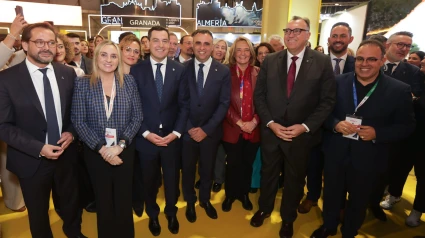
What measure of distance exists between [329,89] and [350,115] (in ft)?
0.93

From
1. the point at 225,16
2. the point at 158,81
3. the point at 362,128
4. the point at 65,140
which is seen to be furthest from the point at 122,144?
the point at 225,16

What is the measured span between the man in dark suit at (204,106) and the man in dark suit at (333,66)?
1.17 m

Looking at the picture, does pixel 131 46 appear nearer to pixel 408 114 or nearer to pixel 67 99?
pixel 67 99

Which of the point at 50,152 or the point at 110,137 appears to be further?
the point at 110,137

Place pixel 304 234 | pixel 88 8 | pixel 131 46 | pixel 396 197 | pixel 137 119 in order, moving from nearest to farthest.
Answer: pixel 137 119 → pixel 304 234 → pixel 131 46 → pixel 396 197 → pixel 88 8

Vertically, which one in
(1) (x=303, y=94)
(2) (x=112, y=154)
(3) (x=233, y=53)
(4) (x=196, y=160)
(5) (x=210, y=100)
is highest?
(3) (x=233, y=53)

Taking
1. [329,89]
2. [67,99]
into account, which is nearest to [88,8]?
[67,99]

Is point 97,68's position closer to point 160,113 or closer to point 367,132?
point 160,113

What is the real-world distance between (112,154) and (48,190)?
2.05 ft

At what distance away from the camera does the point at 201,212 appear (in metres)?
2.96

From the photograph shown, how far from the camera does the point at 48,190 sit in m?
2.08

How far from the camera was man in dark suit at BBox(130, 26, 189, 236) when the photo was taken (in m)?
2.36

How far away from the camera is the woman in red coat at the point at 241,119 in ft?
9.23

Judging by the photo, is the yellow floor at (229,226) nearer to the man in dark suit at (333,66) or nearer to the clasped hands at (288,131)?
the man in dark suit at (333,66)
